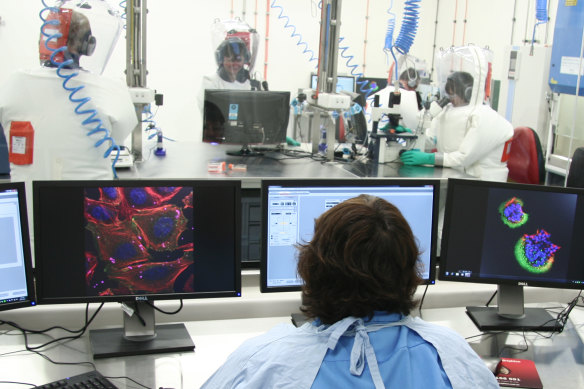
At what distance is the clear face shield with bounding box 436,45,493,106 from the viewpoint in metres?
3.56

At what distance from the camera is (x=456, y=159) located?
3.62m

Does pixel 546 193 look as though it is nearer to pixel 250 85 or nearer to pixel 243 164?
pixel 243 164

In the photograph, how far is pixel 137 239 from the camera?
1493 millimetres

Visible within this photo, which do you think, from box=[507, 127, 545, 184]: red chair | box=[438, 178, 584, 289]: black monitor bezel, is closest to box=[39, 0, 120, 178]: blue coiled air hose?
box=[438, 178, 584, 289]: black monitor bezel

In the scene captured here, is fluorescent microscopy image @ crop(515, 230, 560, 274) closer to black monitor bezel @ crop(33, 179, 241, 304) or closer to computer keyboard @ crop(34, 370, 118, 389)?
black monitor bezel @ crop(33, 179, 241, 304)

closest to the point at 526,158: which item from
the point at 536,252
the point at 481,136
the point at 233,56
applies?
the point at 481,136

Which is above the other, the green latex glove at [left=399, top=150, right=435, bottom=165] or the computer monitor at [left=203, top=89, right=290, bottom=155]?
the computer monitor at [left=203, top=89, right=290, bottom=155]

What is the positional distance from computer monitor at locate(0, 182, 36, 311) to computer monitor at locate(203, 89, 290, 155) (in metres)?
2.08

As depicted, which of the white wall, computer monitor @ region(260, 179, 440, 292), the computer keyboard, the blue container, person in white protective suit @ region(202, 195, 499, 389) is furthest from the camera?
the white wall

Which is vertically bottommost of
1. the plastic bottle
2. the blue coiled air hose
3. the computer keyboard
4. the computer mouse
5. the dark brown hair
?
the computer mouse

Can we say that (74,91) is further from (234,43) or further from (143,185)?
(234,43)

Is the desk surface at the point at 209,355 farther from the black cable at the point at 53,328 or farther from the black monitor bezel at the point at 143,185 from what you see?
the black monitor bezel at the point at 143,185

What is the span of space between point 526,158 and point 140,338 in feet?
9.97

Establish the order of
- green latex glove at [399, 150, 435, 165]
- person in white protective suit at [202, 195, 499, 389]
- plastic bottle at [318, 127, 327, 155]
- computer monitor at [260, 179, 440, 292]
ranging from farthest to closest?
plastic bottle at [318, 127, 327, 155], green latex glove at [399, 150, 435, 165], computer monitor at [260, 179, 440, 292], person in white protective suit at [202, 195, 499, 389]
